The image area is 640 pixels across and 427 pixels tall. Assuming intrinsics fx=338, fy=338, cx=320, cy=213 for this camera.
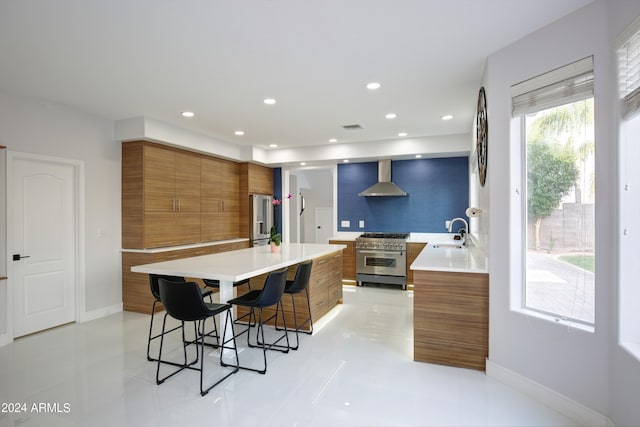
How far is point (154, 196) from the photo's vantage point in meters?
4.65

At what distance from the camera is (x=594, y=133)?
1976 millimetres

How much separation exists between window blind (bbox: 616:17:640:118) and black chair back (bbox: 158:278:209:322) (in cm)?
276

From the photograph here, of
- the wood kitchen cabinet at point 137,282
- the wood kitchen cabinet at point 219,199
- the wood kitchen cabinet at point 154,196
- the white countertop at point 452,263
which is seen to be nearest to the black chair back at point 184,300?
the white countertop at point 452,263

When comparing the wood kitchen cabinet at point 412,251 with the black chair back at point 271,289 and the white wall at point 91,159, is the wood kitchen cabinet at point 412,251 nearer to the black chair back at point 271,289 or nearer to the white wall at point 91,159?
the black chair back at point 271,289

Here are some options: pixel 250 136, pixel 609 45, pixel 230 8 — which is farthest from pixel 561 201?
pixel 250 136

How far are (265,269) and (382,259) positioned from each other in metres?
3.35

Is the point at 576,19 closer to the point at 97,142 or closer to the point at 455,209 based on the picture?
the point at 455,209

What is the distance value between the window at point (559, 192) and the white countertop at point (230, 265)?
2004 millimetres

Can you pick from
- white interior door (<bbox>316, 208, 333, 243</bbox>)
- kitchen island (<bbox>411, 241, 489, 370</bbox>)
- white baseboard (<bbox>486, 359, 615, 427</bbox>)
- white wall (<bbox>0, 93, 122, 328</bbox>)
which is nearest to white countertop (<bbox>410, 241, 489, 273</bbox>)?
kitchen island (<bbox>411, 241, 489, 370</bbox>)

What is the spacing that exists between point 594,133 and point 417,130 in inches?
129

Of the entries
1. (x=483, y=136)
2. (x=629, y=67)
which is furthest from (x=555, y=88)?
(x=483, y=136)

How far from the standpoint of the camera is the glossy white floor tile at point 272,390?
2.12m

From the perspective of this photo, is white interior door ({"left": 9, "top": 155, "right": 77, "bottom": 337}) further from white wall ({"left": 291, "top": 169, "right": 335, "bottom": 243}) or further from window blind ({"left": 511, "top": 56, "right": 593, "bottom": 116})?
white wall ({"left": 291, "top": 169, "right": 335, "bottom": 243})

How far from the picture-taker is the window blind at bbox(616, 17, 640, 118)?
1.66 meters
